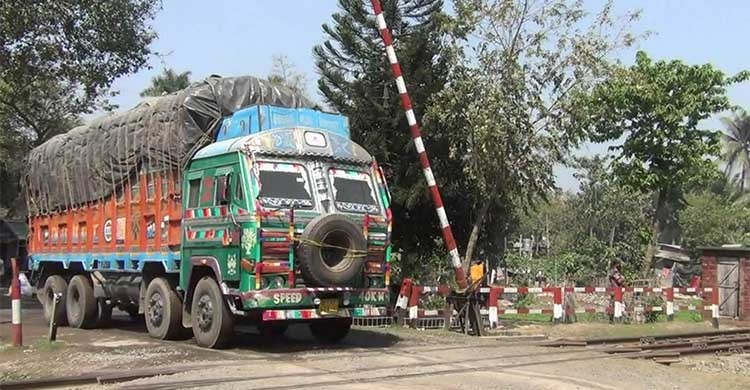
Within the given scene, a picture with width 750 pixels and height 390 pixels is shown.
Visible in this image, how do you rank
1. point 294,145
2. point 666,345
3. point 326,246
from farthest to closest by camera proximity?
1. point 666,345
2. point 294,145
3. point 326,246

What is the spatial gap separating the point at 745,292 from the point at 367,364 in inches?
671

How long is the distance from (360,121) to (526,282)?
46.9 ft

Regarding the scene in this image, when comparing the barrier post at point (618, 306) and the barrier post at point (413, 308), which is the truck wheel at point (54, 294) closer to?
the barrier post at point (413, 308)

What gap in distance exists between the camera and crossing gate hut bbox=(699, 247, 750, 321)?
2403cm

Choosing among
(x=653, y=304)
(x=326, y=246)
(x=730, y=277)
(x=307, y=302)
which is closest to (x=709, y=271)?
(x=730, y=277)

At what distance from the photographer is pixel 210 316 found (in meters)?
12.4

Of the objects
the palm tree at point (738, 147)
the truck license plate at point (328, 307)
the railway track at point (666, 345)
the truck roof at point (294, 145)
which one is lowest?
the railway track at point (666, 345)

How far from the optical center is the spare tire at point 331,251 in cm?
1151

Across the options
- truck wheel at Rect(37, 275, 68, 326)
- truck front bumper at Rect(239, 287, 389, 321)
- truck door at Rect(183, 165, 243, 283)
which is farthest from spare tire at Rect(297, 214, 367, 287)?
truck wheel at Rect(37, 275, 68, 326)

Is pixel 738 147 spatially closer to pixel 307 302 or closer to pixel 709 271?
pixel 709 271

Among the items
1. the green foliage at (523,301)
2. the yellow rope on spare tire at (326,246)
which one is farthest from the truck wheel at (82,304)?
the green foliage at (523,301)

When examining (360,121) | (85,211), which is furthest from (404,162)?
(85,211)

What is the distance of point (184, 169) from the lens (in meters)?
13.3

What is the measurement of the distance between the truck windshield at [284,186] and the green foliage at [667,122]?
13657 millimetres
